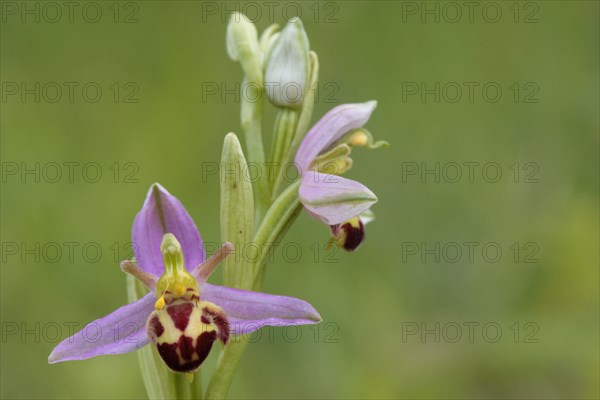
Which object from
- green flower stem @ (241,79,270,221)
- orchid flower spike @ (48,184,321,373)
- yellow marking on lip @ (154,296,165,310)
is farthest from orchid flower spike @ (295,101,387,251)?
yellow marking on lip @ (154,296,165,310)

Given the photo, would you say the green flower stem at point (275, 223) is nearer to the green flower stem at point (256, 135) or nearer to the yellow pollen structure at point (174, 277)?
the green flower stem at point (256, 135)

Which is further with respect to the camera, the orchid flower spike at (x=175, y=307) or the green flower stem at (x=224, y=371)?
the green flower stem at (x=224, y=371)

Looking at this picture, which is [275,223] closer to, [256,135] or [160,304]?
[256,135]

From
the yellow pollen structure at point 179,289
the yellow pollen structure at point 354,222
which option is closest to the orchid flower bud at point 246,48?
the yellow pollen structure at point 354,222

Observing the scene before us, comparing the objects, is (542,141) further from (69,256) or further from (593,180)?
(69,256)

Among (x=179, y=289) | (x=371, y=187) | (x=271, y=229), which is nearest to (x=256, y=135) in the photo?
(x=271, y=229)

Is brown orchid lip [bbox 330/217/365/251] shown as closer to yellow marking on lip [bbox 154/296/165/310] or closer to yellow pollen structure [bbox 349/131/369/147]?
yellow pollen structure [bbox 349/131/369/147]
